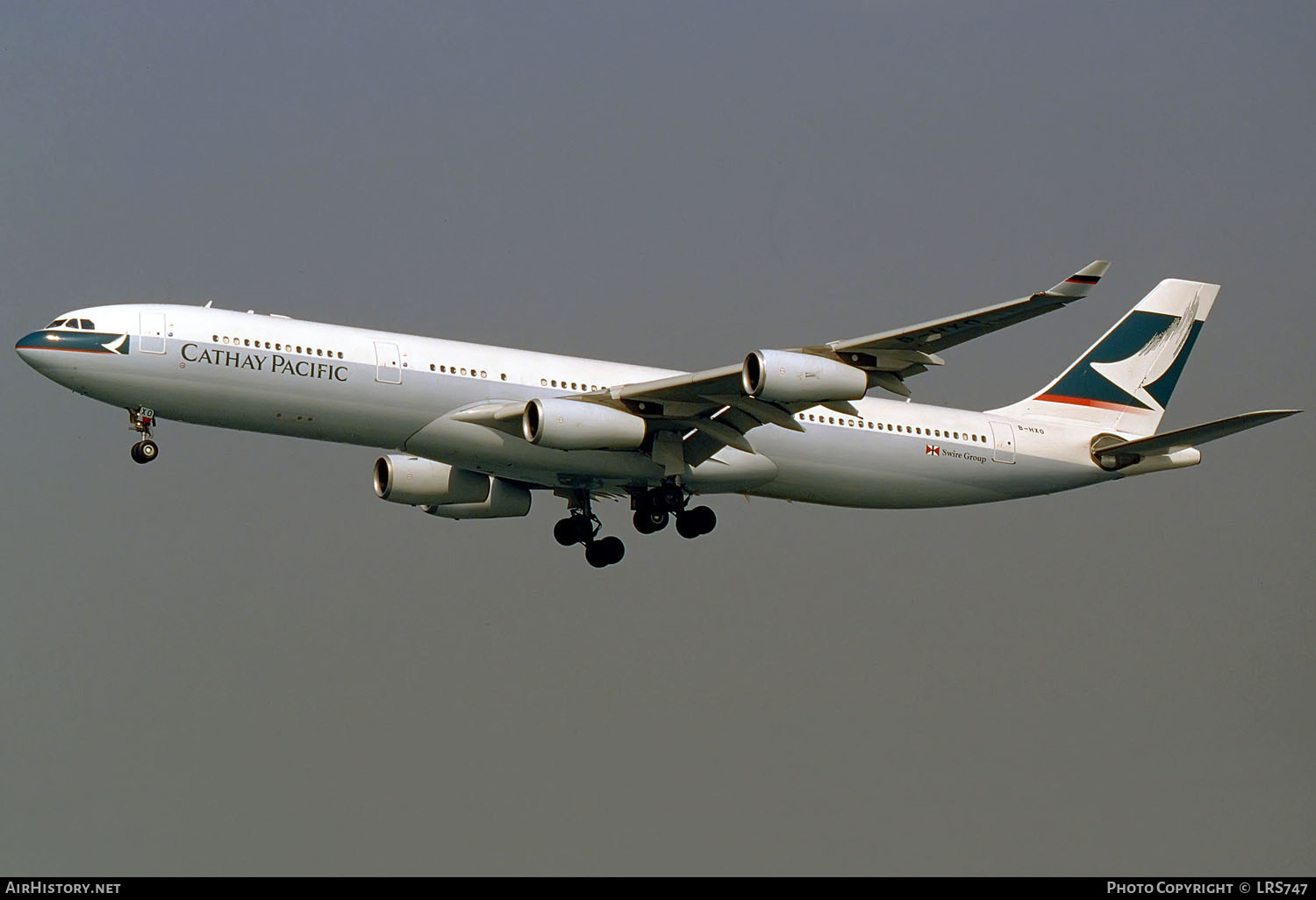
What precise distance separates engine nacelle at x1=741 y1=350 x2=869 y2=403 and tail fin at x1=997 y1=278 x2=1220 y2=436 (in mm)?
11881

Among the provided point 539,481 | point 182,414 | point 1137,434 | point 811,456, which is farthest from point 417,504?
point 1137,434

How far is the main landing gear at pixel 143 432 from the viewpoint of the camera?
37750mm

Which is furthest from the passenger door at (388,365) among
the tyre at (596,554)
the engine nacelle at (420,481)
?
the tyre at (596,554)

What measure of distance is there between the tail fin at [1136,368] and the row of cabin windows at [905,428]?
A: 2961 mm

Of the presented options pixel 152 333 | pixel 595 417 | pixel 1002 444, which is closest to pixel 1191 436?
pixel 1002 444

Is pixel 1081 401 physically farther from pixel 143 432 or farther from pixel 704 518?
pixel 143 432

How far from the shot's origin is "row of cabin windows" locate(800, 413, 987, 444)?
42531mm

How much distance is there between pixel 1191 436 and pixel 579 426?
15.6 metres

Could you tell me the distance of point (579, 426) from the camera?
37906mm

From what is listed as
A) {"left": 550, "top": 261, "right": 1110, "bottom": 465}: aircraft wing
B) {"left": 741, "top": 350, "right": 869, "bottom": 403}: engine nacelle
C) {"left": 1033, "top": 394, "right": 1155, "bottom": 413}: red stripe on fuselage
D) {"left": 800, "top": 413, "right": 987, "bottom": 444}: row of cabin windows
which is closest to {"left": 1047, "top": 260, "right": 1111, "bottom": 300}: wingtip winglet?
{"left": 550, "top": 261, "right": 1110, "bottom": 465}: aircraft wing

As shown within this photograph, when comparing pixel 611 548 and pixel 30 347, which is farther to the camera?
pixel 611 548

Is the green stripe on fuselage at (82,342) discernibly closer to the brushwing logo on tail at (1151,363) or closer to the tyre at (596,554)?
the tyre at (596,554)

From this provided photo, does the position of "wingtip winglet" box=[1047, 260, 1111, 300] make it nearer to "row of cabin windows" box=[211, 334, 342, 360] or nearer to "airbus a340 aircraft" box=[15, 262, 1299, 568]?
"airbus a340 aircraft" box=[15, 262, 1299, 568]
